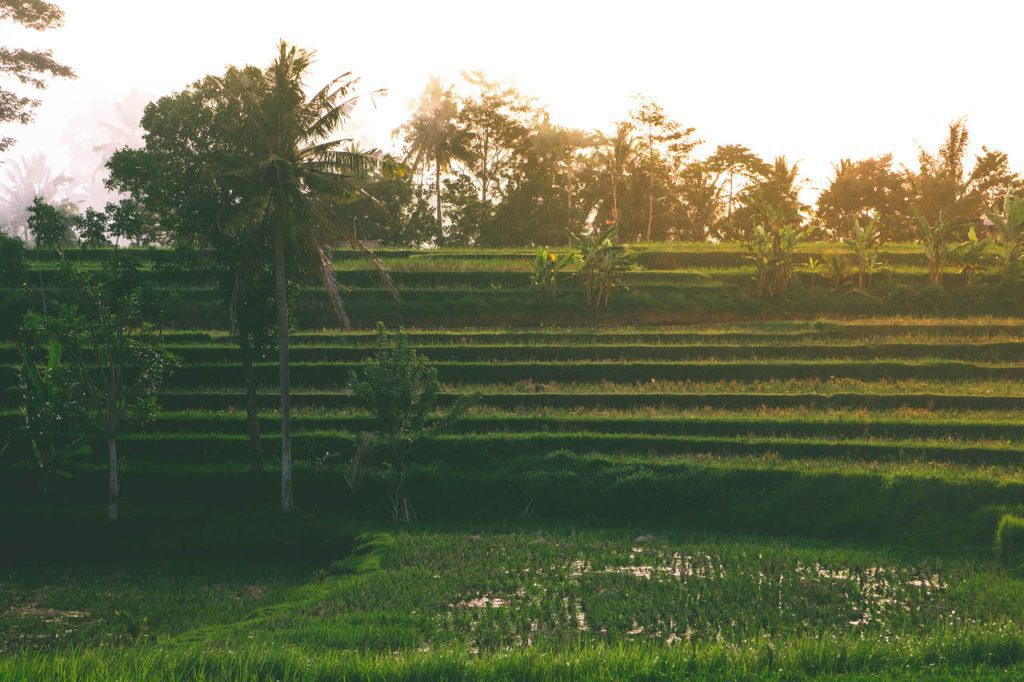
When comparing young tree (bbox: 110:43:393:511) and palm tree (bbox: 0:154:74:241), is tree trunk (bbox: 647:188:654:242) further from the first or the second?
palm tree (bbox: 0:154:74:241)

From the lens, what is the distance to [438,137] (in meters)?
43.7

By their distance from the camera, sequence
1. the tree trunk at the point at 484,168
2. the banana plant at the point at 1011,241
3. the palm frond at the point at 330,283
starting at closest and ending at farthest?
1. the palm frond at the point at 330,283
2. the banana plant at the point at 1011,241
3. the tree trunk at the point at 484,168

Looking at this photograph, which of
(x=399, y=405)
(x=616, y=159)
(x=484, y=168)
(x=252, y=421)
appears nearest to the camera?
(x=399, y=405)

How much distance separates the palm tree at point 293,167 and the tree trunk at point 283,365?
2 cm

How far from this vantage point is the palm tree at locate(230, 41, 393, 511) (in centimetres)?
1752

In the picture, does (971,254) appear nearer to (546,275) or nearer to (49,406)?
(546,275)

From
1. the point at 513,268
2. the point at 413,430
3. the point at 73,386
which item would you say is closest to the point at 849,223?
the point at 513,268

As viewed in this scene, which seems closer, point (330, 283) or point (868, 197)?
point (330, 283)

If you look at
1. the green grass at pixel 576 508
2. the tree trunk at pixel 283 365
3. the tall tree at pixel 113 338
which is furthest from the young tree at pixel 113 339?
the tree trunk at pixel 283 365

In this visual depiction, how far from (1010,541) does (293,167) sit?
13608 mm

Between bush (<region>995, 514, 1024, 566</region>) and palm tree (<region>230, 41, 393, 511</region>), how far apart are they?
11.7m

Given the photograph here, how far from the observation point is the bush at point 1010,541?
13914mm

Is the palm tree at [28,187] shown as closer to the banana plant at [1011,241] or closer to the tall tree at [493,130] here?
the tall tree at [493,130]

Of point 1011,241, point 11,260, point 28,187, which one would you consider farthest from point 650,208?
point 28,187
